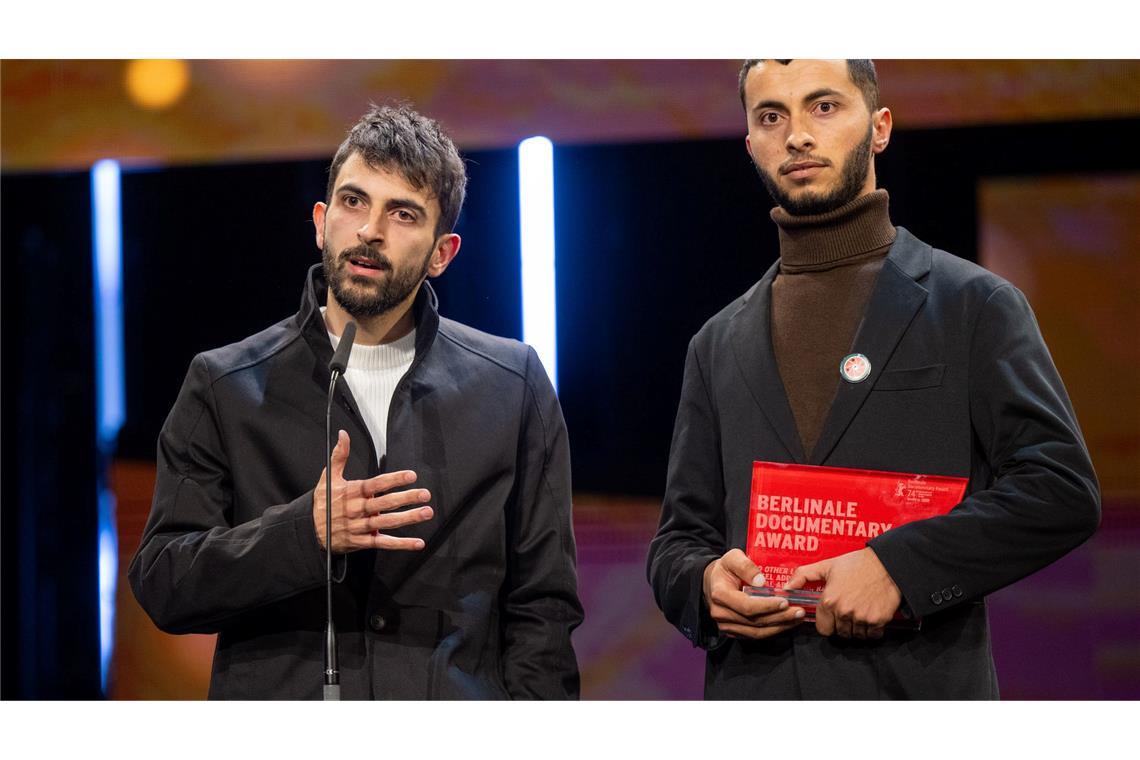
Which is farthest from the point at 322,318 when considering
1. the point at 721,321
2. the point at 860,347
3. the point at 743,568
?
the point at 860,347

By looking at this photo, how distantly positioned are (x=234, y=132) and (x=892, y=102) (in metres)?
1.76

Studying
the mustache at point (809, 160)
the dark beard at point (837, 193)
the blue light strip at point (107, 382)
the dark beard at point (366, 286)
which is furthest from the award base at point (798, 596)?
the blue light strip at point (107, 382)

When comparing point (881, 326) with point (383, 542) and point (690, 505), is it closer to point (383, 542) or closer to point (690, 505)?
point (690, 505)

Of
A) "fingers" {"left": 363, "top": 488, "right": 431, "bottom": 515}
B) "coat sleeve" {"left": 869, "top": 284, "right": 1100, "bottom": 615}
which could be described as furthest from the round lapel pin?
"fingers" {"left": 363, "top": 488, "right": 431, "bottom": 515}

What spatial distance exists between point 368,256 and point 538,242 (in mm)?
587

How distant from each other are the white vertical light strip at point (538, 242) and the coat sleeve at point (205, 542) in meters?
0.88

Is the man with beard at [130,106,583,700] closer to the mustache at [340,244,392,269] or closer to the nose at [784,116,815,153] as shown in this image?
the mustache at [340,244,392,269]

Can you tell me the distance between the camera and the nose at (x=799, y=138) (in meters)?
2.97

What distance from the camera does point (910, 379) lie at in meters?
2.83

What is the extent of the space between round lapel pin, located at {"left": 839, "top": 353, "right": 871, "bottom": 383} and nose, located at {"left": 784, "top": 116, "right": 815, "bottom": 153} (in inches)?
19.3

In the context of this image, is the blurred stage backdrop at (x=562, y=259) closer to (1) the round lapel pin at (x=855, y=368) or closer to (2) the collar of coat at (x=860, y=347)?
(2) the collar of coat at (x=860, y=347)

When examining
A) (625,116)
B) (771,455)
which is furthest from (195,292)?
(771,455)

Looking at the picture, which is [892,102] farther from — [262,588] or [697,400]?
[262,588]

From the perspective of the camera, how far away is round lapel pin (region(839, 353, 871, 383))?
2.85 metres
